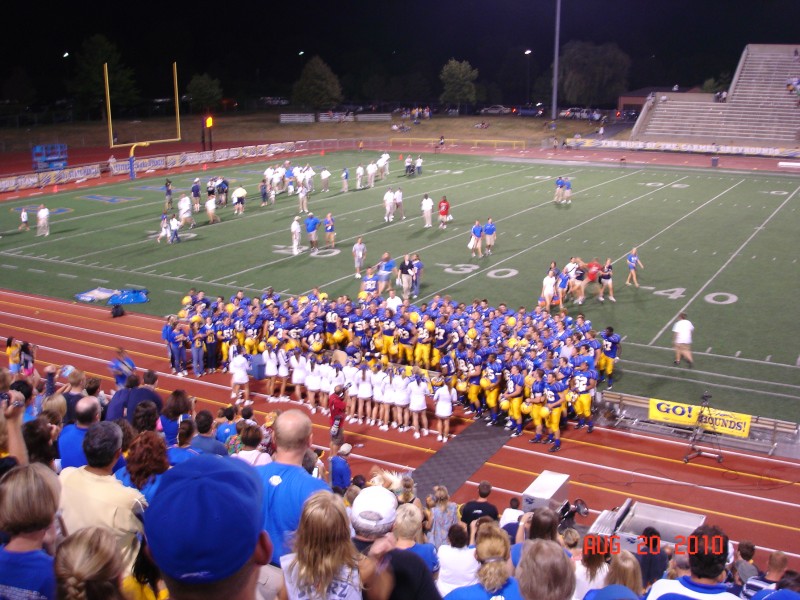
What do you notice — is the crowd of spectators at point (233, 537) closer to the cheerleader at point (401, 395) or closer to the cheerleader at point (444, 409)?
the cheerleader at point (444, 409)

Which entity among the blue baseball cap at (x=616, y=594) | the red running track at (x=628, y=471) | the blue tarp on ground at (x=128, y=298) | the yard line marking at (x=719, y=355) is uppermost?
the blue baseball cap at (x=616, y=594)

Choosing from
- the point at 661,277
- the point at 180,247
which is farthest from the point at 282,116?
the point at 661,277

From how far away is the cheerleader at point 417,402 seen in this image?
44.6 ft

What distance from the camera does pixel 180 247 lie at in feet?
88.0

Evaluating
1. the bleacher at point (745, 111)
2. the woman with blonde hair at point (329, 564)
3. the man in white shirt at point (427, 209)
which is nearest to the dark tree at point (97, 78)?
the bleacher at point (745, 111)

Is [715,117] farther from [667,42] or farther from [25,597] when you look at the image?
[25,597]

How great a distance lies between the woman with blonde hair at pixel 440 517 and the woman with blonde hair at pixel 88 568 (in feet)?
17.0

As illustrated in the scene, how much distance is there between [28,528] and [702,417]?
11454 mm

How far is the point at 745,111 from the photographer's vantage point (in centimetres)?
5975

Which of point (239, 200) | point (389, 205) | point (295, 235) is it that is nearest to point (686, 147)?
point (389, 205)

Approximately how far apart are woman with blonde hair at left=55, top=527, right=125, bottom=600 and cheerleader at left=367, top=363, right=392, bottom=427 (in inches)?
430

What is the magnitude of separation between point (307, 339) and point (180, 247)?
1276cm

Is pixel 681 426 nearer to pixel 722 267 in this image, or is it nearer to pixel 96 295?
pixel 722 267

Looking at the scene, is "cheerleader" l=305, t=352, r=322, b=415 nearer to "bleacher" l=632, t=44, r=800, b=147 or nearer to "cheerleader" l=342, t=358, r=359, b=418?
"cheerleader" l=342, t=358, r=359, b=418
